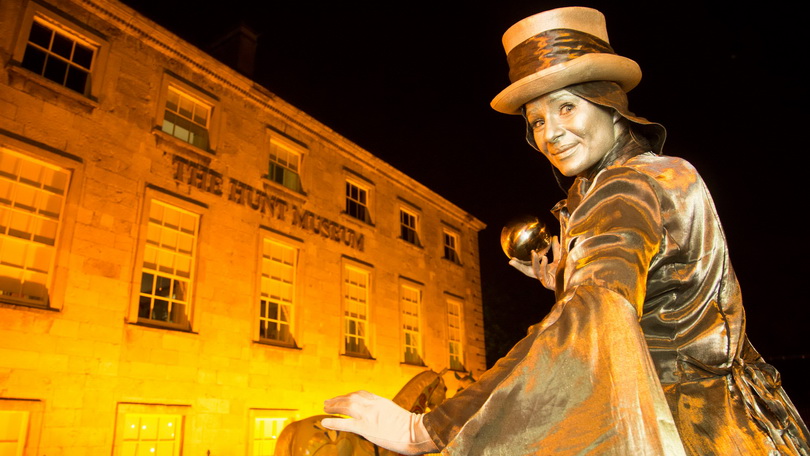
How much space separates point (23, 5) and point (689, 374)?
1178 cm

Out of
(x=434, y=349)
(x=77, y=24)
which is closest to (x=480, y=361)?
(x=434, y=349)

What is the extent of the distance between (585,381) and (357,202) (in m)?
15.5

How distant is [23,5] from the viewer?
9484 mm

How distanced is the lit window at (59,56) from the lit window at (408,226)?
996 cm

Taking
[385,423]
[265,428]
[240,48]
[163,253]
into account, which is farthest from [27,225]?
[385,423]

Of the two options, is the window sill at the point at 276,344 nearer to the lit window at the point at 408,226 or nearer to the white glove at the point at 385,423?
the lit window at the point at 408,226

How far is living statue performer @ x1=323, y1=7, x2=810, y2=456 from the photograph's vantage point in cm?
101

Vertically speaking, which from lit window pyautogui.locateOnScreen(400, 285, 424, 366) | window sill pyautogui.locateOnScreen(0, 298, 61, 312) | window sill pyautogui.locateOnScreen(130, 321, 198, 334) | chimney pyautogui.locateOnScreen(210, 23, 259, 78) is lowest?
window sill pyautogui.locateOnScreen(130, 321, 198, 334)

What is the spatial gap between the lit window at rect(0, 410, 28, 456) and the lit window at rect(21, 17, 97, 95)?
5.73 meters

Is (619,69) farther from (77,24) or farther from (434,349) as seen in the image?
(434,349)

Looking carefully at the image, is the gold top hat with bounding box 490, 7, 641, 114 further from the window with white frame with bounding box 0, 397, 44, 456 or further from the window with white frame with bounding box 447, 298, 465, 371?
the window with white frame with bounding box 447, 298, 465, 371

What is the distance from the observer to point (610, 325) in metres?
1.02

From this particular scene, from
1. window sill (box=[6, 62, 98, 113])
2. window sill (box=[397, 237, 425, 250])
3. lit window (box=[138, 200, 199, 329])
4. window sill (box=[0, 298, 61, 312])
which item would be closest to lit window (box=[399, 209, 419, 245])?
window sill (box=[397, 237, 425, 250])

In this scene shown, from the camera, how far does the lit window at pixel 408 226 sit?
712 inches
